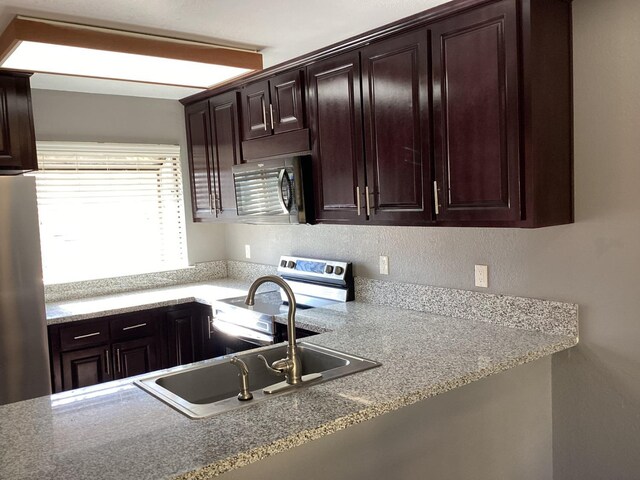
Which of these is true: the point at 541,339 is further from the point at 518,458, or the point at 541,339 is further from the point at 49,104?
the point at 49,104

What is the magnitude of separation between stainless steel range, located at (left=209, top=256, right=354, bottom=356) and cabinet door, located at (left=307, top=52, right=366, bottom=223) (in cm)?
47

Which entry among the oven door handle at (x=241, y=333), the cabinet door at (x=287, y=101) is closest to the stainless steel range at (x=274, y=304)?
the oven door handle at (x=241, y=333)

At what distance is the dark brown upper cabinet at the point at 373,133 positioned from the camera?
93.7 inches

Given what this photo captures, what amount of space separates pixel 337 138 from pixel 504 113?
0.93 m

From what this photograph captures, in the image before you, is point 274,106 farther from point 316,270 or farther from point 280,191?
point 316,270

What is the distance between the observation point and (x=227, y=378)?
83.4 inches

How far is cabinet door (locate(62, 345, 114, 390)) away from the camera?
3.28 m

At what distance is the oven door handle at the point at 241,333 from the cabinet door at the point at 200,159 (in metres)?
0.82

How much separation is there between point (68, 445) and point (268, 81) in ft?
7.55

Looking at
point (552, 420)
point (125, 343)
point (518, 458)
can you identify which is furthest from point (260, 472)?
point (125, 343)

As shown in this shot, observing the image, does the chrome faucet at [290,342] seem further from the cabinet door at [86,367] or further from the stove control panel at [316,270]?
the cabinet door at [86,367]

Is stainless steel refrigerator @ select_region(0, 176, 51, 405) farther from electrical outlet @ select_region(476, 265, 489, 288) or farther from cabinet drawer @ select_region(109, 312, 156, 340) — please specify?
electrical outlet @ select_region(476, 265, 489, 288)

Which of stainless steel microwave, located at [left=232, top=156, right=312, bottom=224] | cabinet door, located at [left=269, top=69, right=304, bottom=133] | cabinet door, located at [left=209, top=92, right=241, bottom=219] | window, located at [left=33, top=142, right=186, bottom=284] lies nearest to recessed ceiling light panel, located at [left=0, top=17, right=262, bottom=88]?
cabinet door, located at [left=269, top=69, right=304, bottom=133]

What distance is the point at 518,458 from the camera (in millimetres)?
2316
